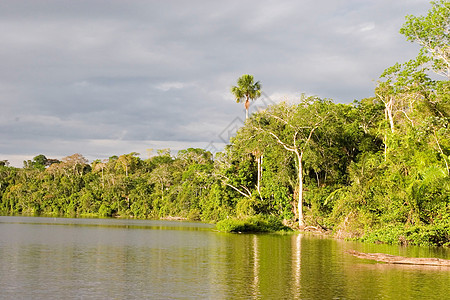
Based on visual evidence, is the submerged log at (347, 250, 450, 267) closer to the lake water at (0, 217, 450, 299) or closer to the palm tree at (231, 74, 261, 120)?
the lake water at (0, 217, 450, 299)

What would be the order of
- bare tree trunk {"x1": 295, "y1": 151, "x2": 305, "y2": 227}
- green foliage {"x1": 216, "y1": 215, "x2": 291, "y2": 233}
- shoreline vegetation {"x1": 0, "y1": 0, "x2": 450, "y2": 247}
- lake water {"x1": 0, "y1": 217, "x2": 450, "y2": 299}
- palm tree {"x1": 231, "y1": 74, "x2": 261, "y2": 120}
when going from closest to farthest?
1. lake water {"x1": 0, "y1": 217, "x2": 450, "y2": 299}
2. shoreline vegetation {"x1": 0, "y1": 0, "x2": 450, "y2": 247}
3. green foliage {"x1": 216, "y1": 215, "x2": 291, "y2": 233}
4. bare tree trunk {"x1": 295, "y1": 151, "x2": 305, "y2": 227}
5. palm tree {"x1": 231, "y1": 74, "x2": 261, "y2": 120}

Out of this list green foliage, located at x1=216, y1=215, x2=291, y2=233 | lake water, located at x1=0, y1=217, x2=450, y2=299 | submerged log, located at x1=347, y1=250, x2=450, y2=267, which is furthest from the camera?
green foliage, located at x1=216, y1=215, x2=291, y2=233

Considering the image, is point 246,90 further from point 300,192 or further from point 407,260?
point 407,260

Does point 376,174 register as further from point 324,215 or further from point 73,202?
point 73,202

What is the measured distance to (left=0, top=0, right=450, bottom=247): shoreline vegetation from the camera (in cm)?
2986

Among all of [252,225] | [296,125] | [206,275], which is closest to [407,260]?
[206,275]

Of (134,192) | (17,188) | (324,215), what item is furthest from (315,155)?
(17,188)

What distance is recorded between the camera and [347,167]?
46.1 meters

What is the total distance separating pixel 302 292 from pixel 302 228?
100.0 ft

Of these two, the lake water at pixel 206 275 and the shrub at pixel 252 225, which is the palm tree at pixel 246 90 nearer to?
the shrub at pixel 252 225

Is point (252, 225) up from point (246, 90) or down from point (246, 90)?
down

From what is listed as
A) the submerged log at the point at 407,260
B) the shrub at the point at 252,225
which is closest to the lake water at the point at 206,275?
the submerged log at the point at 407,260

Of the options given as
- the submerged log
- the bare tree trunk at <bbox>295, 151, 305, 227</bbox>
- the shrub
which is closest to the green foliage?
the shrub

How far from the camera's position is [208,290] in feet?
45.0
